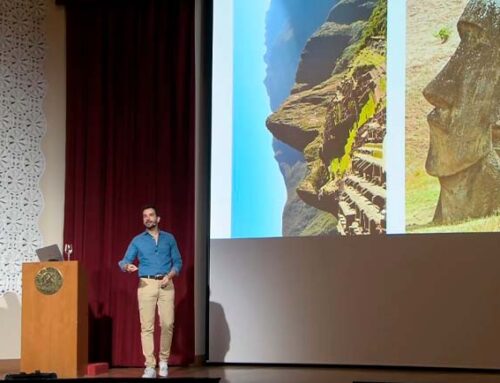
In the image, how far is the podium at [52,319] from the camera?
208 inches

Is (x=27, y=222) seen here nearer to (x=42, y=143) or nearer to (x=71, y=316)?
(x=42, y=143)

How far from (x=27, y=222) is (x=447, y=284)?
131 inches

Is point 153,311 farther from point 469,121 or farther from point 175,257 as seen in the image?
point 469,121

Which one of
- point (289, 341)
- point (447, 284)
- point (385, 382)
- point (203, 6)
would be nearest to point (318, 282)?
point (289, 341)

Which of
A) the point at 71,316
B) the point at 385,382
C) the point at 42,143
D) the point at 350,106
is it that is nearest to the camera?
the point at 385,382

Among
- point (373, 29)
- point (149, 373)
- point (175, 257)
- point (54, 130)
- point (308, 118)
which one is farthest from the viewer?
point (54, 130)

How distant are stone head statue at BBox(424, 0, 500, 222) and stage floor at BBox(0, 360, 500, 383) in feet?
3.44

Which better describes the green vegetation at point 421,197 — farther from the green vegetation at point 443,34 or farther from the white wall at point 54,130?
the white wall at point 54,130

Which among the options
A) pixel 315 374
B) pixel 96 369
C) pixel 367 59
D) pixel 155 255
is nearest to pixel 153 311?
pixel 155 255

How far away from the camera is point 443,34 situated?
5.46 metres

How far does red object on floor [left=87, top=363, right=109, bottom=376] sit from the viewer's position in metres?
5.47

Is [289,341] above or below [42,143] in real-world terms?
below

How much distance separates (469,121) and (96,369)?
3121 millimetres

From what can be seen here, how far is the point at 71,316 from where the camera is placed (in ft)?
17.4
